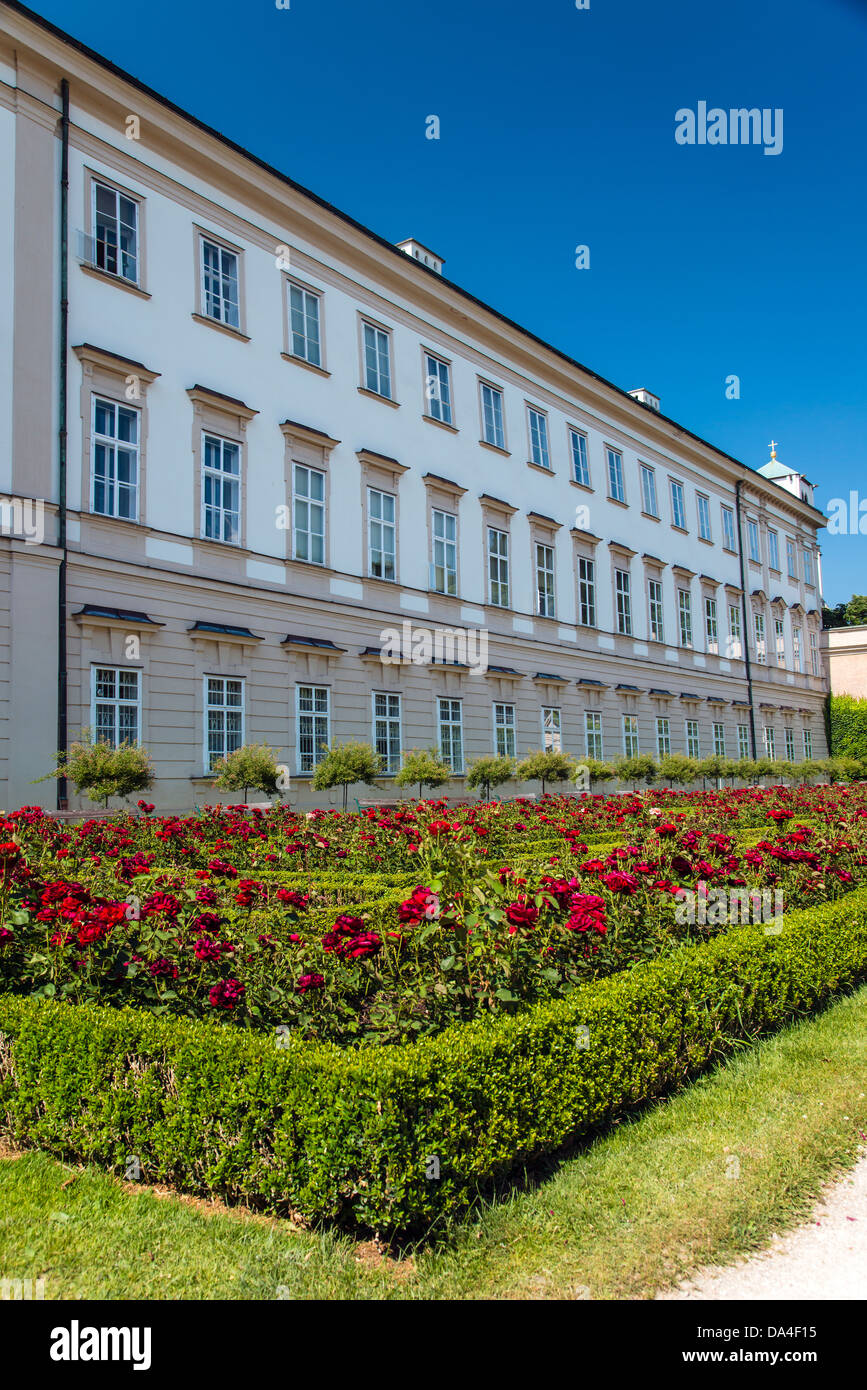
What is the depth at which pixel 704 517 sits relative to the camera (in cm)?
3975

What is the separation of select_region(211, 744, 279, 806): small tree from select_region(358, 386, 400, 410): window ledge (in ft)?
32.5

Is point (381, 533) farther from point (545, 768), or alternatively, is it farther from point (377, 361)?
point (545, 768)

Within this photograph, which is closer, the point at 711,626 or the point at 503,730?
the point at 503,730

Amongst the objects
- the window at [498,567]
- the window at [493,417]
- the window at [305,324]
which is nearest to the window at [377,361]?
the window at [305,324]

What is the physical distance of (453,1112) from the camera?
3.48m

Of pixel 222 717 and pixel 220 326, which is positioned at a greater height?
pixel 220 326

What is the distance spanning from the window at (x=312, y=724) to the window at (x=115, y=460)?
5.22 meters

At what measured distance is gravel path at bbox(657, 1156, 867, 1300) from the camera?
10.2ft

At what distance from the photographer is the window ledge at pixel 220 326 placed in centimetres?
1816

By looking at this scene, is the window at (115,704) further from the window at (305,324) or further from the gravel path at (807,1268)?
the gravel path at (807,1268)

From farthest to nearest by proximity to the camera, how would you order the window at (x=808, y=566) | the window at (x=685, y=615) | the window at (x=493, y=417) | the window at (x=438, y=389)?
the window at (x=808, y=566) → the window at (x=685, y=615) → the window at (x=493, y=417) → the window at (x=438, y=389)

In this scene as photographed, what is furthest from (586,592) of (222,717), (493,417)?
(222,717)

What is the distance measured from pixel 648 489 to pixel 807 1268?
113 feet
